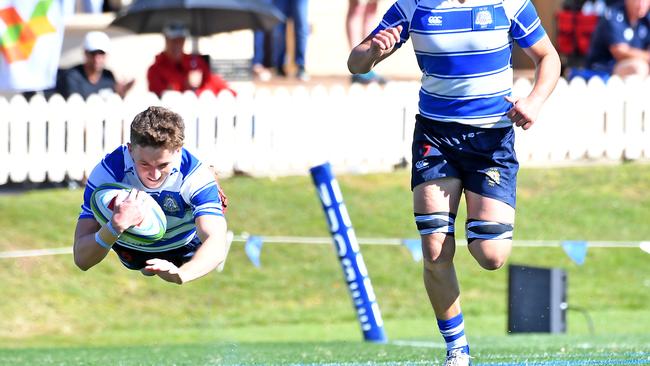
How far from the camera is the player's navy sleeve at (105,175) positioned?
7008 mm

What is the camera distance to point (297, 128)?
15594 millimetres

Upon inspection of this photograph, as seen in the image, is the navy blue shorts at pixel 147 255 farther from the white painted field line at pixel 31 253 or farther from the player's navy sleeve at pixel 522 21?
the white painted field line at pixel 31 253

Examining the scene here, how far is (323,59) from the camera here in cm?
2098

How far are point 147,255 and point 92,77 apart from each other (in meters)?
7.98

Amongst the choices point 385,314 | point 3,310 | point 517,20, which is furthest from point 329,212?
point 517,20

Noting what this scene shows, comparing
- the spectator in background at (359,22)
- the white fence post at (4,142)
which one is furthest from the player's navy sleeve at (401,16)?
the spectator in background at (359,22)

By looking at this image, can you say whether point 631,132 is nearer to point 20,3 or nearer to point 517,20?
point 20,3

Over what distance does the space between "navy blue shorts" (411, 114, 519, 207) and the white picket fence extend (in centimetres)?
776

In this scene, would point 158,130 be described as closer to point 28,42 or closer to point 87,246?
point 87,246

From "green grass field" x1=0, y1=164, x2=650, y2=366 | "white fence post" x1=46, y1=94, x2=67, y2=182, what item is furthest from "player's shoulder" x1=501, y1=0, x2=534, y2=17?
"white fence post" x1=46, y1=94, x2=67, y2=182

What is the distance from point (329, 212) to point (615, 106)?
585cm

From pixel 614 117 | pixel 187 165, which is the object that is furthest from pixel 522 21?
pixel 614 117

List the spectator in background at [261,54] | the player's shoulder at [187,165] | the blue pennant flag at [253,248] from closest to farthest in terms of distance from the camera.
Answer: the player's shoulder at [187,165] < the blue pennant flag at [253,248] < the spectator in background at [261,54]

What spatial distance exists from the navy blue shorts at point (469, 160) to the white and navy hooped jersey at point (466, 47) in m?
0.06
